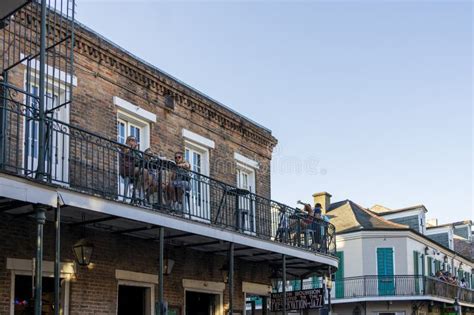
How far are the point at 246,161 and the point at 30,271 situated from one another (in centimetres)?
736

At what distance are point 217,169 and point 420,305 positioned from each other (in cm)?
2058

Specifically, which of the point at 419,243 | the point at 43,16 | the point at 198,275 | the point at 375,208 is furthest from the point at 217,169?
the point at 375,208

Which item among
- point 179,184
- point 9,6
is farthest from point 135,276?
point 9,6

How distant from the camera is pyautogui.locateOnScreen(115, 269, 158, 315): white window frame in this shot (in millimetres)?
11745

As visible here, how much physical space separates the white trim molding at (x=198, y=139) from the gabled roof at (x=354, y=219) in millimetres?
18186

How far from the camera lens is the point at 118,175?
37.0 feet

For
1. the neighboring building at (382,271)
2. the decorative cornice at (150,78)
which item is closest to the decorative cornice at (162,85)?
the decorative cornice at (150,78)

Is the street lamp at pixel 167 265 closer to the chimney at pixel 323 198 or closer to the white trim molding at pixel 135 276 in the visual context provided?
the white trim molding at pixel 135 276

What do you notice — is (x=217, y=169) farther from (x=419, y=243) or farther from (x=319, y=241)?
(x=419, y=243)

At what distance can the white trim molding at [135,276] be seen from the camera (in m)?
11.7

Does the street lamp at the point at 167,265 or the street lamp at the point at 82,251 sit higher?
the street lamp at the point at 82,251

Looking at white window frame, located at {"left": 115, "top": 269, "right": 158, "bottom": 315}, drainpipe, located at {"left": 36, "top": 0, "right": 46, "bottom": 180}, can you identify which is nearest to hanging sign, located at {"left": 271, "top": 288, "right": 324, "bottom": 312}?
white window frame, located at {"left": 115, "top": 269, "right": 158, "bottom": 315}

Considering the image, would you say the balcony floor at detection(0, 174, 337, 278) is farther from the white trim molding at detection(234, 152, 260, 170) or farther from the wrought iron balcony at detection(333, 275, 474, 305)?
the wrought iron balcony at detection(333, 275, 474, 305)

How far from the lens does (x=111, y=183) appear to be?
1169 centimetres
